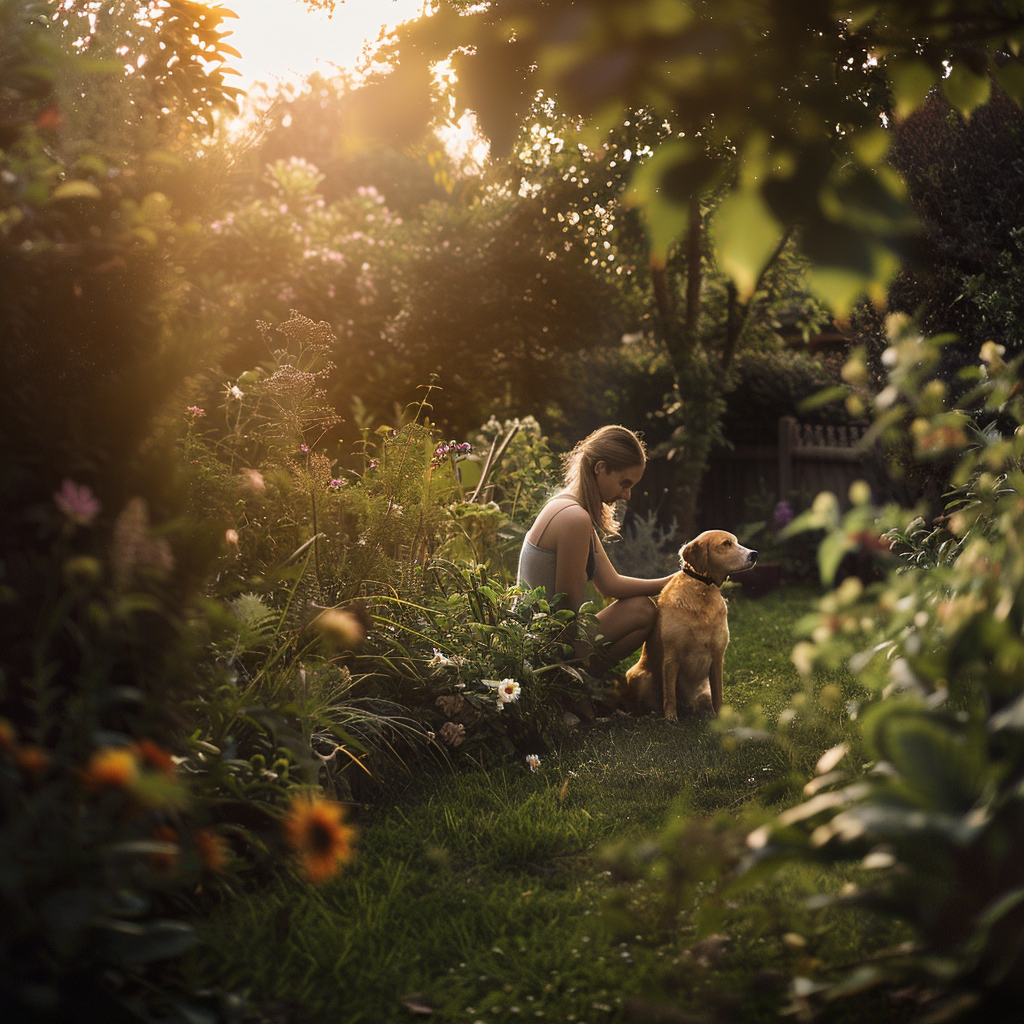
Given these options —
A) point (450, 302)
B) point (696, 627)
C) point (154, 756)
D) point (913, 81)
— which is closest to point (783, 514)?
point (450, 302)

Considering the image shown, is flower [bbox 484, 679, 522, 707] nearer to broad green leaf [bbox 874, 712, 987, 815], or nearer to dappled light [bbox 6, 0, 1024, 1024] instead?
dappled light [bbox 6, 0, 1024, 1024]

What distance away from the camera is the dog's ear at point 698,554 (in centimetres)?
433

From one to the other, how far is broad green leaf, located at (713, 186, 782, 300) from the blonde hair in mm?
3181

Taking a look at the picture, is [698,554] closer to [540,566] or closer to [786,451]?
[540,566]

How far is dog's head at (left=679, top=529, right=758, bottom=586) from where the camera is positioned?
4.27 m

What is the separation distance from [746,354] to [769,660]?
21.4 feet

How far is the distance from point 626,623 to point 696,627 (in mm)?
406

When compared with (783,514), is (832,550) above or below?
below

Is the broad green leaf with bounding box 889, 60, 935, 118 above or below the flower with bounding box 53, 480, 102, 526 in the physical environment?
above

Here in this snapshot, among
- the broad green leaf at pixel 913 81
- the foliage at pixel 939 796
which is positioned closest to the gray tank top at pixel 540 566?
the foliage at pixel 939 796

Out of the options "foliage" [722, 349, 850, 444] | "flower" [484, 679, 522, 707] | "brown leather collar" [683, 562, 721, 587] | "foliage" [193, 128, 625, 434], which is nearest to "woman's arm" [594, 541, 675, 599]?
"brown leather collar" [683, 562, 721, 587]

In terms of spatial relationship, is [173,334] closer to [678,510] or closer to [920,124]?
[920,124]

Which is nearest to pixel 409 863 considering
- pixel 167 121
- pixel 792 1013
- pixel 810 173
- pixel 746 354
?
pixel 792 1013

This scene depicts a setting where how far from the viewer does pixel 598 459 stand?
4.42 m
